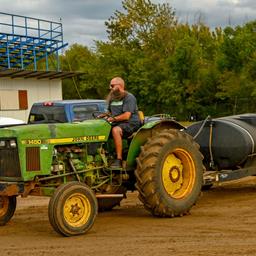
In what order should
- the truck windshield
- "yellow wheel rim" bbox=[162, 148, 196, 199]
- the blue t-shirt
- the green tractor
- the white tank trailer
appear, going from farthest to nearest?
the truck windshield
the white tank trailer
"yellow wheel rim" bbox=[162, 148, 196, 199]
the blue t-shirt
the green tractor

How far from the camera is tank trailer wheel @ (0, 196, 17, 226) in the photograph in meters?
8.44

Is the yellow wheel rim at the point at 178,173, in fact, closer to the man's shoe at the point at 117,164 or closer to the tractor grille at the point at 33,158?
the man's shoe at the point at 117,164

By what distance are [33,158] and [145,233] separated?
169 centimetres

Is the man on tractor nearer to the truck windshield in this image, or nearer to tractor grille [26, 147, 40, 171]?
tractor grille [26, 147, 40, 171]

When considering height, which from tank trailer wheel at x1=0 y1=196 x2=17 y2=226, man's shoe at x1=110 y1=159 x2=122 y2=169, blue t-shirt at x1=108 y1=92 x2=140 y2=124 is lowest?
tank trailer wheel at x1=0 y1=196 x2=17 y2=226

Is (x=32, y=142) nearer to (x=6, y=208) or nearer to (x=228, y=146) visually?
(x=6, y=208)

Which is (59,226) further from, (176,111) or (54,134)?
(176,111)

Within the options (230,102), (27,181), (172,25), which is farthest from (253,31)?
(27,181)

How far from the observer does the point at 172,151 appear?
8695mm

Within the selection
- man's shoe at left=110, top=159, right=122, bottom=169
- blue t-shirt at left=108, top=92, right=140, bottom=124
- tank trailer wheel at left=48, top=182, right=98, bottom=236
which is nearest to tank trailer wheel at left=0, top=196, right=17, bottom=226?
tank trailer wheel at left=48, top=182, right=98, bottom=236

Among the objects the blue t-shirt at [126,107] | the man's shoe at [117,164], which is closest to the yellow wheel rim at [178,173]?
the man's shoe at [117,164]

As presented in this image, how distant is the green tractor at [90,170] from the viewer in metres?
7.66

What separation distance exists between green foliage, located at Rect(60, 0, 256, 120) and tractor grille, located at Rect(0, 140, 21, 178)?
31.5 m

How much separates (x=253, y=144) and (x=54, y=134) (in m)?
3.86
